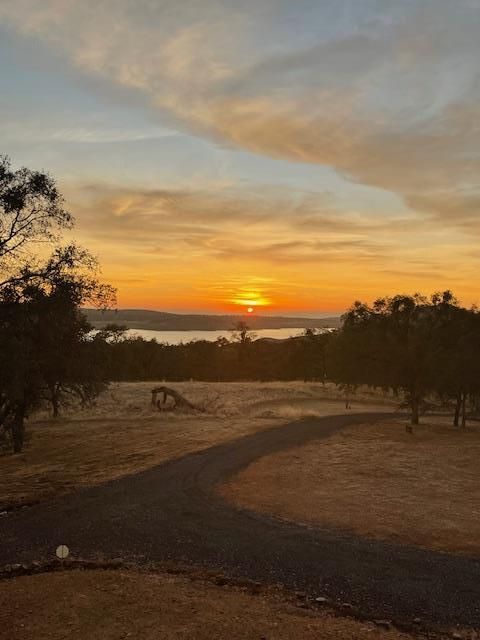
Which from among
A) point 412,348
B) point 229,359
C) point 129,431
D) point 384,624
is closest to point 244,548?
point 384,624

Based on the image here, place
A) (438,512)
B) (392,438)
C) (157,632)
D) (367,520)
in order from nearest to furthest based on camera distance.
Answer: (157,632) < (367,520) < (438,512) < (392,438)

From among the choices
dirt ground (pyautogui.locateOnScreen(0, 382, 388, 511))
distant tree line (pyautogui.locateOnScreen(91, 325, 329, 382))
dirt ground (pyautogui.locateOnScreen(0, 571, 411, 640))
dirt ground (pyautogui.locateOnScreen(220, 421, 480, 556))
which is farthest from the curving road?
distant tree line (pyautogui.locateOnScreen(91, 325, 329, 382))

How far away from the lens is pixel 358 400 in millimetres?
71000

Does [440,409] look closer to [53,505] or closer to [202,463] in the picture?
[202,463]

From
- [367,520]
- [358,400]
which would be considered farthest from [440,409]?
[367,520]

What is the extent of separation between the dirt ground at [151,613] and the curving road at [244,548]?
1.12 meters

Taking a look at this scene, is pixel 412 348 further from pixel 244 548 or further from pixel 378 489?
pixel 244 548

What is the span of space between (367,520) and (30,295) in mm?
14294

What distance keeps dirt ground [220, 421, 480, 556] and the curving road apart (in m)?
1.36

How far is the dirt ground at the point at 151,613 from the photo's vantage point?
32.3 ft

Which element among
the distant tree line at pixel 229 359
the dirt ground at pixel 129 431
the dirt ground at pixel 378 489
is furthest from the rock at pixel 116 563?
the distant tree line at pixel 229 359

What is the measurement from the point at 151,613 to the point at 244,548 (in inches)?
177

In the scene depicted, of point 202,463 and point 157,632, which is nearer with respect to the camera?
point 157,632

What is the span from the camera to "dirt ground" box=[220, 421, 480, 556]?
17094mm
